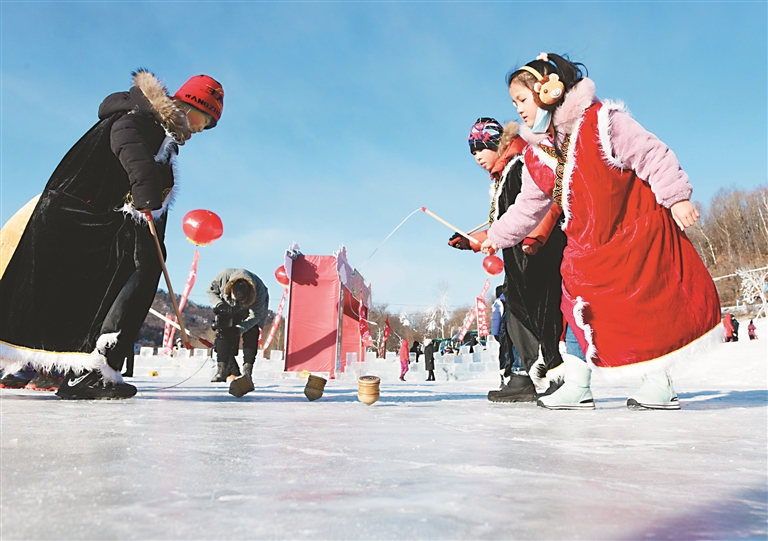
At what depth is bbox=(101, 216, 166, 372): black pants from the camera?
286 centimetres

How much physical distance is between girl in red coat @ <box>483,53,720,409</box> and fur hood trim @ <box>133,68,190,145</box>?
6.04 feet

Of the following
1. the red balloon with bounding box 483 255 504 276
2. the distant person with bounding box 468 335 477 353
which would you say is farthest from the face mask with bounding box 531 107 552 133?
the distant person with bounding box 468 335 477 353

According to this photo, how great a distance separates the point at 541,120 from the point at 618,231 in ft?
2.06

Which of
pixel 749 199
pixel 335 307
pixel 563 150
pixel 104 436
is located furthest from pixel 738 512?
pixel 749 199

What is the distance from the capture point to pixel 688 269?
2318mm

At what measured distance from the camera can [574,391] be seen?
276cm

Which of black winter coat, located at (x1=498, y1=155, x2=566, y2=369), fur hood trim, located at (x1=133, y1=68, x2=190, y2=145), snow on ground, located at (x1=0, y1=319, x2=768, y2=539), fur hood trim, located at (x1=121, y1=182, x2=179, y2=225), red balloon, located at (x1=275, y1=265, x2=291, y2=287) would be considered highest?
red balloon, located at (x1=275, y1=265, x2=291, y2=287)

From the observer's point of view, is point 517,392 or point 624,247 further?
point 517,392

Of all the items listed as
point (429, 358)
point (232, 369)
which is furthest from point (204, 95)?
point (429, 358)

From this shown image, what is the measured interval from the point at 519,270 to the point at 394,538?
9.00ft

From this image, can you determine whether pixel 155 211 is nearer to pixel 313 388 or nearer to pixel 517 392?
pixel 313 388

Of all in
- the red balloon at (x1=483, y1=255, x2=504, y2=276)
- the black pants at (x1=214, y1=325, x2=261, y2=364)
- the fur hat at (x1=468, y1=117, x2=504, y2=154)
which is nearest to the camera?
the fur hat at (x1=468, y1=117, x2=504, y2=154)

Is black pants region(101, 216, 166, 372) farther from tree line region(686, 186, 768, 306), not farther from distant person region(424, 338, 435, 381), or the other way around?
tree line region(686, 186, 768, 306)

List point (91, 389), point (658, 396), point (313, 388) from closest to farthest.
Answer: point (658, 396) < point (91, 389) < point (313, 388)
